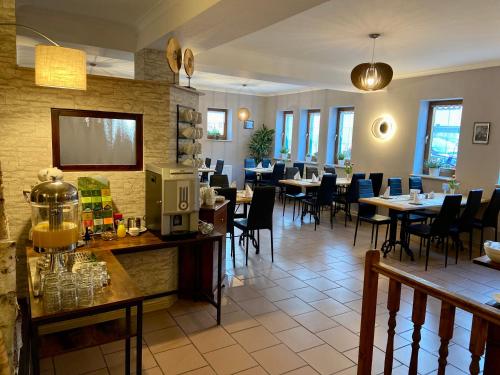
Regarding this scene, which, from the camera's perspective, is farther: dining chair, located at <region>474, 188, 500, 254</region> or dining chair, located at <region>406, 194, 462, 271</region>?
dining chair, located at <region>474, 188, 500, 254</region>

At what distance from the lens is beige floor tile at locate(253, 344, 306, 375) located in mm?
2479

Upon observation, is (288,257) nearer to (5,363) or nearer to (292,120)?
(5,363)

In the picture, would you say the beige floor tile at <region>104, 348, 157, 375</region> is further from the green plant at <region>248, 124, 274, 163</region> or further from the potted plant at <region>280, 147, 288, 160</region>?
the green plant at <region>248, 124, 274, 163</region>

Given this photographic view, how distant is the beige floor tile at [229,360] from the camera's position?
2463 millimetres

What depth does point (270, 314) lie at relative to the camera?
10.6 feet

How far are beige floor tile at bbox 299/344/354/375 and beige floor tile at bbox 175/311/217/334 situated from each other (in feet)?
2.65

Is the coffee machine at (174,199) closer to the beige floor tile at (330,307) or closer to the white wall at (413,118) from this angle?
the beige floor tile at (330,307)

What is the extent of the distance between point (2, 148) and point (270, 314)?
2425 millimetres

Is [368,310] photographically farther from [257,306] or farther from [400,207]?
[400,207]

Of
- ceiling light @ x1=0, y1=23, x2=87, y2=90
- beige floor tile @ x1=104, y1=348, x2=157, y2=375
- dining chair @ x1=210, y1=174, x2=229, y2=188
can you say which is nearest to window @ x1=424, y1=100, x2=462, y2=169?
dining chair @ x1=210, y1=174, x2=229, y2=188

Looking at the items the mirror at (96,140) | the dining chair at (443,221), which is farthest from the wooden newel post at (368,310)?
the dining chair at (443,221)

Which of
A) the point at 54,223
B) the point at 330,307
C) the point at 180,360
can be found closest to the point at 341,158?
the point at 330,307

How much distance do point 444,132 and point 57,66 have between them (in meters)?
6.06

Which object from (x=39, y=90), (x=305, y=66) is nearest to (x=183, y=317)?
(x=39, y=90)
